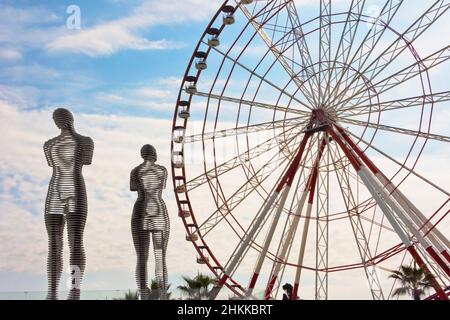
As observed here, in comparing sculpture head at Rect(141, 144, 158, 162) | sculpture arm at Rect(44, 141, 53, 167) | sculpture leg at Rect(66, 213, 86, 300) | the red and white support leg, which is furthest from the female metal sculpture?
the red and white support leg

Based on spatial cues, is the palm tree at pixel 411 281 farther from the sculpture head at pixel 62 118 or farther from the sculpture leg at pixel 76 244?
the sculpture head at pixel 62 118

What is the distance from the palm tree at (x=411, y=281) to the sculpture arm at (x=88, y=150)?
19.0m

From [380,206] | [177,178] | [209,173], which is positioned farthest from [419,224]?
[177,178]

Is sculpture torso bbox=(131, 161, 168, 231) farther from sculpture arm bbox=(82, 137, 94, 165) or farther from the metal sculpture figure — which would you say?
the metal sculpture figure

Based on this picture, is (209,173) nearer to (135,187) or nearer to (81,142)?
(135,187)

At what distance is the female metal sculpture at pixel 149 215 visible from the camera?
2688cm

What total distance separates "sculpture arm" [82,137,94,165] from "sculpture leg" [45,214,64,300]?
2473mm

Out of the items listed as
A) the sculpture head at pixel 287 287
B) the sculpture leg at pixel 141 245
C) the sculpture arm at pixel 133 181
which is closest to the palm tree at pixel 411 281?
the sculpture head at pixel 287 287

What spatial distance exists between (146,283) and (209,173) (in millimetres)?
8985

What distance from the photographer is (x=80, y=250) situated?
23.2 meters

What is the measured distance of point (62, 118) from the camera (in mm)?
24422

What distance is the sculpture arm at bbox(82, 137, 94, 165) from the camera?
24.6m
